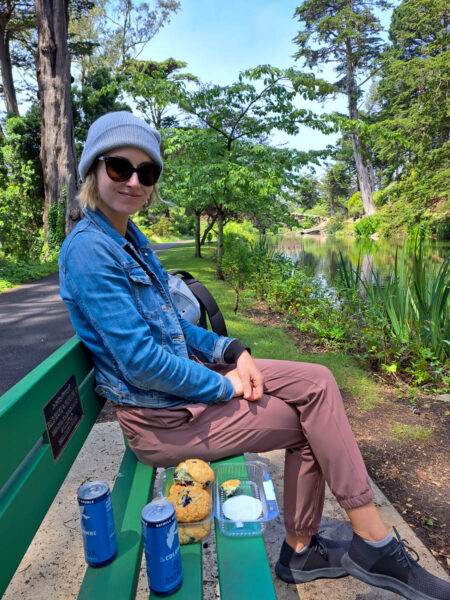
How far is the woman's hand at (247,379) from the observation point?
5.57ft

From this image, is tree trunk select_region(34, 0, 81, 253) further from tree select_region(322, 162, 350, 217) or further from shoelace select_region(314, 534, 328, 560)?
tree select_region(322, 162, 350, 217)

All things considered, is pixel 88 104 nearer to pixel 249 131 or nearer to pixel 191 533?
pixel 249 131

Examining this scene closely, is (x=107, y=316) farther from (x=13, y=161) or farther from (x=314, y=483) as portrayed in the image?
(x=13, y=161)

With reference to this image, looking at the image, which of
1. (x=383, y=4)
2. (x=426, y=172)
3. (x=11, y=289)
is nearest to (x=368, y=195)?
(x=426, y=172)

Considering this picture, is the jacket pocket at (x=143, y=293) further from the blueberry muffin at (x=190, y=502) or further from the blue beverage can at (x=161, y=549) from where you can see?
the blue beverage can at (x=161, y=549)

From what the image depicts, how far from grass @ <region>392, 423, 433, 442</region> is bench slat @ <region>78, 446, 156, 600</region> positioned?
2.16 meters

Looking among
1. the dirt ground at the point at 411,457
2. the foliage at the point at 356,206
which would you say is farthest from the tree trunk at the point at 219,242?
the foliage at the point at 356,206

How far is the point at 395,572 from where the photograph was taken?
59.7 inches

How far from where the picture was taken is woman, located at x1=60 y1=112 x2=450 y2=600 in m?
1.47

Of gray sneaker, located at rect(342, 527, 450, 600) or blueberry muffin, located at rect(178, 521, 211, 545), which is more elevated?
blueberry muffin, located at rect(178, 521, 211, 545)

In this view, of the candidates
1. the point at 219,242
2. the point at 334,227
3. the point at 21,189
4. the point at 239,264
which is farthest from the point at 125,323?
the point at 334,227

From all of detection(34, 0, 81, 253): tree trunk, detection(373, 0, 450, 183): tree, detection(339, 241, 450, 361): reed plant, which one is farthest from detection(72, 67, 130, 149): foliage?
detection(339, 241, 450, 361): reed plant

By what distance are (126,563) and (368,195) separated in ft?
115

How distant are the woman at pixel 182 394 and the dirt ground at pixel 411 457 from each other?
0.78 meters
